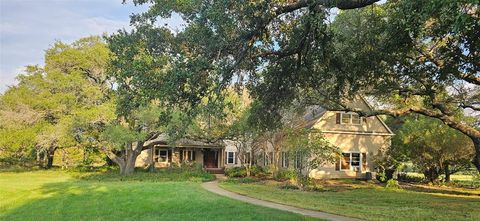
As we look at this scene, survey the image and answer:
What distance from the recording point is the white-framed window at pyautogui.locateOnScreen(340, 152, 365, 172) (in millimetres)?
29891

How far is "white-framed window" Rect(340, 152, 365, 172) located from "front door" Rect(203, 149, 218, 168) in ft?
55.4

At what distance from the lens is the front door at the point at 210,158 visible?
43.4 metres

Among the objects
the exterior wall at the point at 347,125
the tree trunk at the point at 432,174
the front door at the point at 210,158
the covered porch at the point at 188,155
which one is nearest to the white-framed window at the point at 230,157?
the covered porch at the point at 188,155

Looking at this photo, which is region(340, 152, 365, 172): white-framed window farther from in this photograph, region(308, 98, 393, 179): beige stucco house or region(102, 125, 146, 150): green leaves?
region(102, 125, 146, 150): green leaves

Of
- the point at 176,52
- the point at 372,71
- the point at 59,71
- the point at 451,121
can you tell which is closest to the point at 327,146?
the point at 451,121

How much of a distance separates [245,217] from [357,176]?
20.7m

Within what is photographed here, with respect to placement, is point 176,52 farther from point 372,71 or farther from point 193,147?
point 193,147

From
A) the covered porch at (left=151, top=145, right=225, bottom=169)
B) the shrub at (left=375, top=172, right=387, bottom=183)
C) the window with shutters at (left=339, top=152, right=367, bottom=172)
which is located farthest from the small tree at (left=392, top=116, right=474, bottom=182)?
the covered porch at (left=151, top=145, right=225, bottom=169)

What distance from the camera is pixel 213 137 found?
30.6m

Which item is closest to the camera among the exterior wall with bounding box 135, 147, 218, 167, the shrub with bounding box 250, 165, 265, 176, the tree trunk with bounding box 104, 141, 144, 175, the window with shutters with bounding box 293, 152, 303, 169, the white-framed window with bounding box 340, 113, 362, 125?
the window with shutters with bounding box 293, 152, 303, 169

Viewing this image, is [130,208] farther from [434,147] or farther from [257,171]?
[257,171]

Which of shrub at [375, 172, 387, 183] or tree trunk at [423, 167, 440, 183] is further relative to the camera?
tree trunk at [423, 167, 440, 183]

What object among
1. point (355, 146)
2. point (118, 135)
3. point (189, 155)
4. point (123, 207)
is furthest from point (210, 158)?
point (123, 207)

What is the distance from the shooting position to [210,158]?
143 ft
